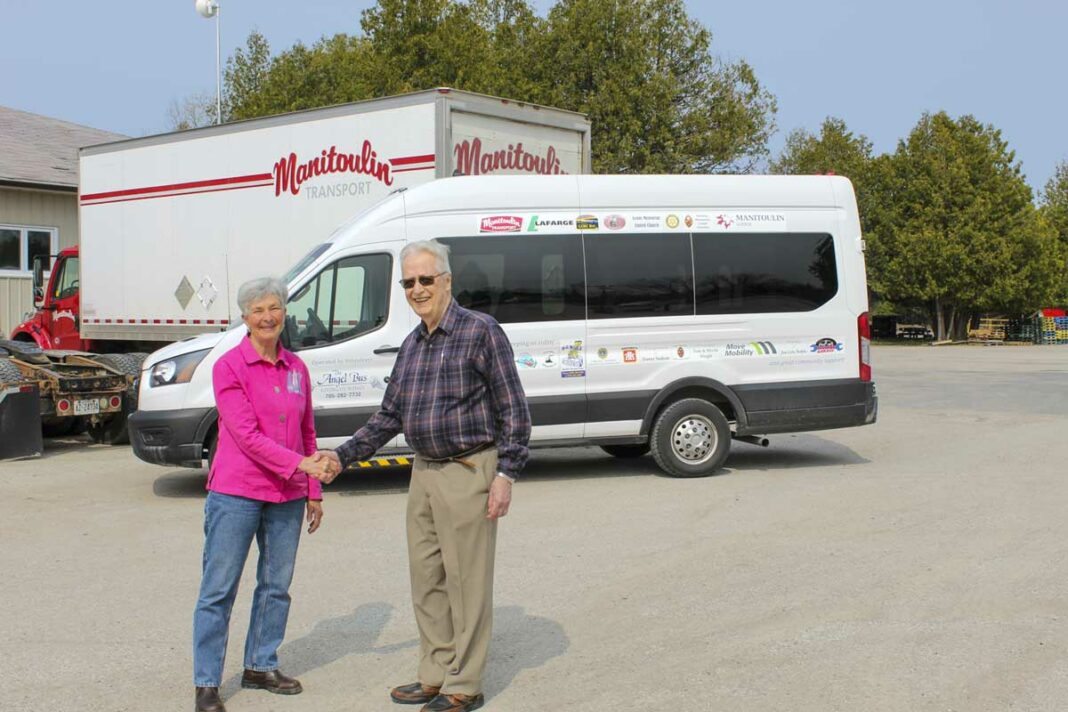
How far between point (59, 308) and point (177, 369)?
26.5 feet

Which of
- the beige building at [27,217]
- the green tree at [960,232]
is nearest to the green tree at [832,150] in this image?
the green tree at [960,232]

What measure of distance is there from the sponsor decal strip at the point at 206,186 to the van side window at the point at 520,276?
2.13 meters

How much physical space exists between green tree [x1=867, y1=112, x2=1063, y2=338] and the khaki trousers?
41780 millimetres

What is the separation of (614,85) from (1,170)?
67.8 feet

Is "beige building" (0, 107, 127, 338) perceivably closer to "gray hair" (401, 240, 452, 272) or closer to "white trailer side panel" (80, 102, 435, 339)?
"white trailer side panel" (80, 102, 435, 339)

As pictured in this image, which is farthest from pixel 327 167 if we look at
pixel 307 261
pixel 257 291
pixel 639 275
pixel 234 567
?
pixel 234 567

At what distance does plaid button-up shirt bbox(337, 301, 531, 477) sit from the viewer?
4457mm

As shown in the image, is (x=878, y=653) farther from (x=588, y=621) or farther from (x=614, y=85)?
(x=614, y=85)

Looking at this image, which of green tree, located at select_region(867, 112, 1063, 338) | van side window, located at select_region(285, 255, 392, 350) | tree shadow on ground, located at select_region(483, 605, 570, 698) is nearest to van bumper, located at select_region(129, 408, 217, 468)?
van side window, located at select_region(285, 255, 392, 350)

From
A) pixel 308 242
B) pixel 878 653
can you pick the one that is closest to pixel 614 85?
pixel 308 242

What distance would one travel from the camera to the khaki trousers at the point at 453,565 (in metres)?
4.45

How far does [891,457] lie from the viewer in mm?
11812

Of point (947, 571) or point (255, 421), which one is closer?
point (255, 421)

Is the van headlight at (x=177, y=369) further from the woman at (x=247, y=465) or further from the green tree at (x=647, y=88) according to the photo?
the green tree at (x=647, y=88)
